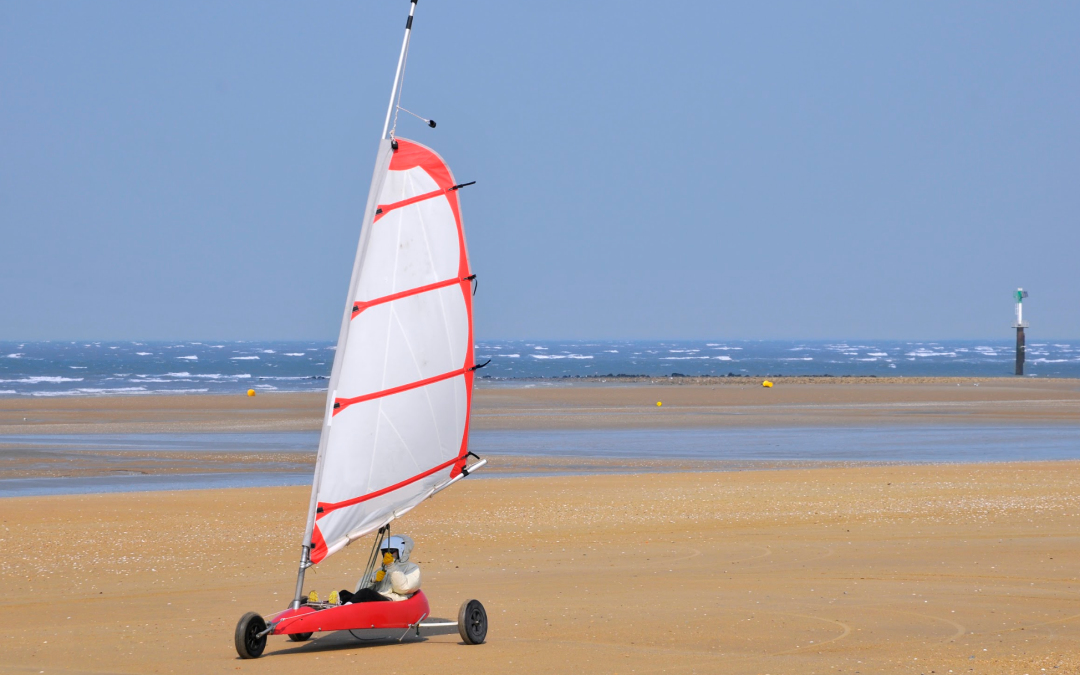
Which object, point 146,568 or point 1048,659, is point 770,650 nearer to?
point 1048,659

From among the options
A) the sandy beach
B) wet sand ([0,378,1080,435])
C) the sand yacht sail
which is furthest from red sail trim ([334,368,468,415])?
wet sand ([0,378,1080,435])

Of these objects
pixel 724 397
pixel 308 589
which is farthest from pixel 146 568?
pixel 724 397

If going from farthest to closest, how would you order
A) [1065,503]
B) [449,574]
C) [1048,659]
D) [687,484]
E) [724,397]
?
[724,397] < [687,484] < [1065,503] < [449,574] < [1048,659]

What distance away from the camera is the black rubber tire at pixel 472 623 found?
7.57 metres

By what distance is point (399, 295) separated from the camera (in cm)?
798

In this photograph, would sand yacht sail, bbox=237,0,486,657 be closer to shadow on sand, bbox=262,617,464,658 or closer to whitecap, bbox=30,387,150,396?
shadow on sand, bbox=262,617,464,658

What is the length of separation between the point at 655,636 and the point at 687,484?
10.2 meters

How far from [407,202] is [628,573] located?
4715mm

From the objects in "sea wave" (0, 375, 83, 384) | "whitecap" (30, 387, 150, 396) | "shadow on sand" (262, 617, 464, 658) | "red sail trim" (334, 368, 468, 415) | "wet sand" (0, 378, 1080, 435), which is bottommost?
"sea wave" (0, 375, 83, 384)

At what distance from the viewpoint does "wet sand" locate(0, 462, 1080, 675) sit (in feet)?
24.2

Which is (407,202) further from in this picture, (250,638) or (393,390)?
(250,638)

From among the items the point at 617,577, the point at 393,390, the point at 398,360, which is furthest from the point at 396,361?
the point at 617,577

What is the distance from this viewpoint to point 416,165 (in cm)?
802

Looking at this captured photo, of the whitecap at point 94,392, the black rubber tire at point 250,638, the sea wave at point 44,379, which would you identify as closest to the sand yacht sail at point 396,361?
the black rubber tire at point 250,638
